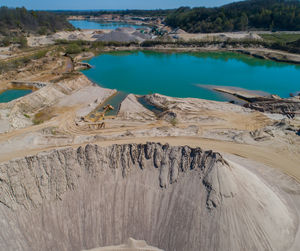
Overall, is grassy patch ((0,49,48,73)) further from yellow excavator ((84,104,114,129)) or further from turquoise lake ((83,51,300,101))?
yellow excavator ((84,104,114,129))

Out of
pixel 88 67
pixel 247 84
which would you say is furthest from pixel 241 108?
pixel 88 67

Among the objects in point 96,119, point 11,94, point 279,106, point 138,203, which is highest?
point 279,106

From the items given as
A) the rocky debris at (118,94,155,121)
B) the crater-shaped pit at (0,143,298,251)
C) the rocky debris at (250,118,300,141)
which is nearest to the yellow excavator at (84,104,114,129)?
the rocky debris at (118,94,155,121)

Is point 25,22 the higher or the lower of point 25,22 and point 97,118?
the higher

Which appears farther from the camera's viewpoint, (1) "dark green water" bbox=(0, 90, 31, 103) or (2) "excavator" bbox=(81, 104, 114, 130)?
(1) "dark green water" bbox=(0, 90, 31, 103)

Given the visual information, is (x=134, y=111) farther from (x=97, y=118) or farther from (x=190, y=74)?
(x=190, y=74)

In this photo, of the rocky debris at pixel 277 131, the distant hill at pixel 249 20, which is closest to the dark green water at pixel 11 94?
the rocky debris at pixel 277 131

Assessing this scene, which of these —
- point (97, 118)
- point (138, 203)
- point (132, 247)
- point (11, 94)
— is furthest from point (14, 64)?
point (132, 247)
